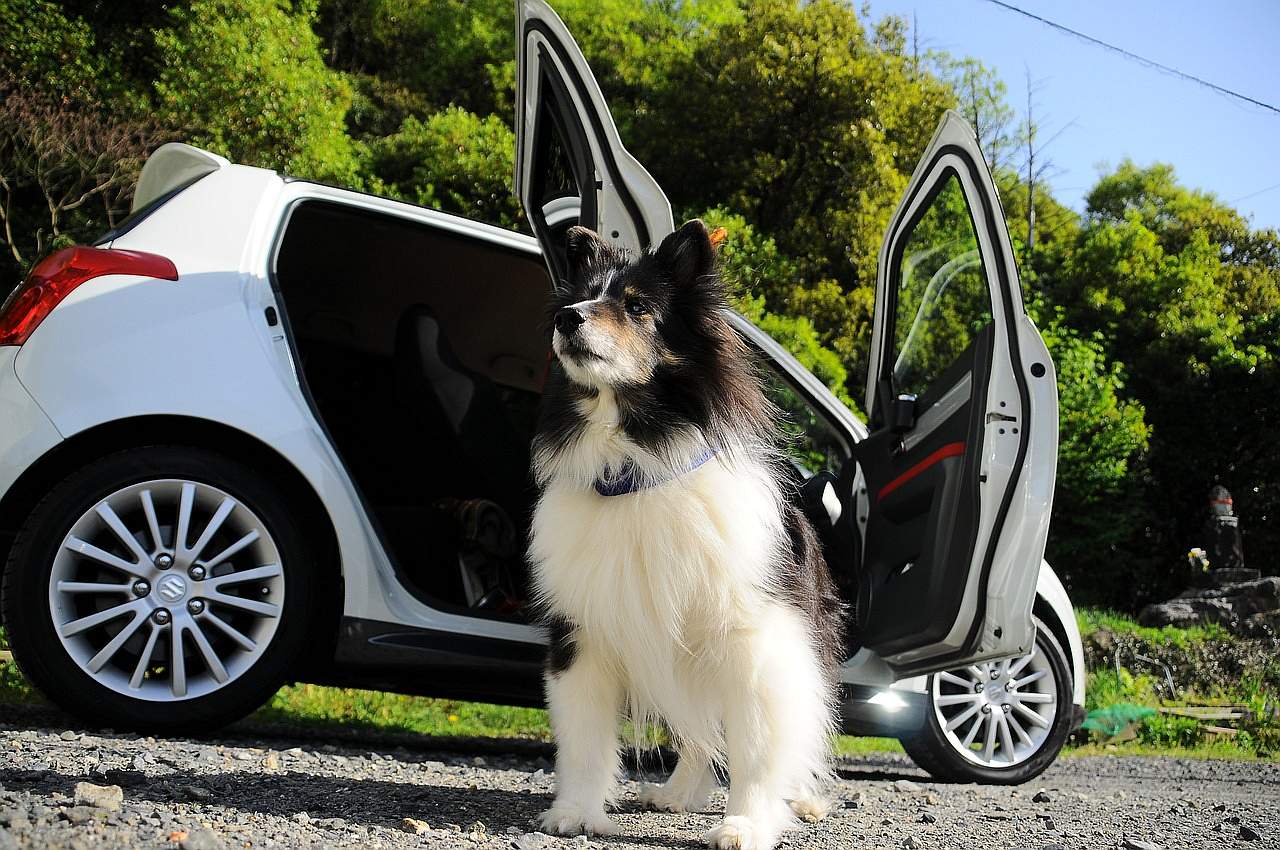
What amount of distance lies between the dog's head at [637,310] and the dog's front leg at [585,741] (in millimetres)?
771

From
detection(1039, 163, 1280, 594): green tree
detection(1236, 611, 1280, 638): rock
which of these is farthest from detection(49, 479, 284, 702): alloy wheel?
detection(1039, 163, 1280, 594): green tree

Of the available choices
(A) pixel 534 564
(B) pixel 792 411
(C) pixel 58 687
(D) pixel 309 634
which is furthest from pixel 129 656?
(B) pixel 792 411

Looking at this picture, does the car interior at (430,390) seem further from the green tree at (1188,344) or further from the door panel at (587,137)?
the green tree at (1188,344)

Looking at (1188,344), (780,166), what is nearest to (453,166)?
(780,166)

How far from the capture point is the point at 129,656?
10.8 feet

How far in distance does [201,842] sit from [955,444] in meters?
2.46

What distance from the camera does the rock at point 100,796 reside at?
2215 mm

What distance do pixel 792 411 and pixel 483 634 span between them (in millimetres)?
1473

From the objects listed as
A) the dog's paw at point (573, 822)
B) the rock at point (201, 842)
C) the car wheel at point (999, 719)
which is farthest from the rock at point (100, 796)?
the car wheel at point (999, 719)

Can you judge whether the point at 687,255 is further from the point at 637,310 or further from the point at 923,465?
the point at 923,465

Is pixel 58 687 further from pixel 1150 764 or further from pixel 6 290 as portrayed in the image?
pixel 6 290

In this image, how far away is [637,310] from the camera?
2.79m

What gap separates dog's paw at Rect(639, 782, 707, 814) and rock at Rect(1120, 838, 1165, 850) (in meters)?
1.21

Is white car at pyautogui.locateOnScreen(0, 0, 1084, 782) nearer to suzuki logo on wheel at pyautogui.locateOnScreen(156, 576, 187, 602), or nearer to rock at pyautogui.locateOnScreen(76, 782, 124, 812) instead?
suzuki logo on wheel at pyautogui.locateOnScreen(156, 576, 187, 602)
